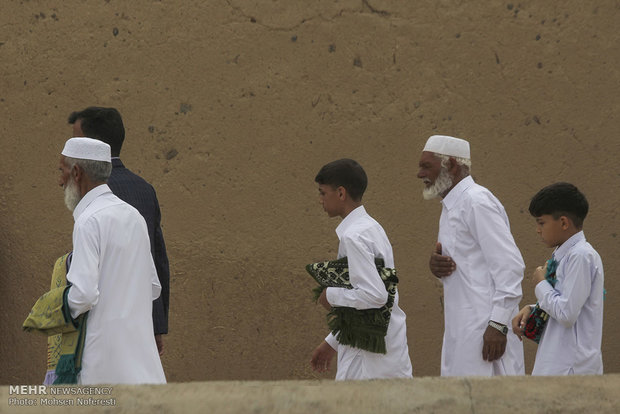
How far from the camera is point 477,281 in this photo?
3.94 meters

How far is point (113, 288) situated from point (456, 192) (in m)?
1.56

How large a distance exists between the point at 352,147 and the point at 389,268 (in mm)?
1617

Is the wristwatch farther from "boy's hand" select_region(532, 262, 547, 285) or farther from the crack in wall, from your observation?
the crack in wall

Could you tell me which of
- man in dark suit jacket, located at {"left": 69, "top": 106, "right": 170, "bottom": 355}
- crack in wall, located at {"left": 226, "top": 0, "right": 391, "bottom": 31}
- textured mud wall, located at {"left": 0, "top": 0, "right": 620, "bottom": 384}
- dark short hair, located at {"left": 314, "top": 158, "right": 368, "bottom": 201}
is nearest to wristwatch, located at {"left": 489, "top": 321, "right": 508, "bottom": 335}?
dark short hair, located at {"left": 314, "top": 158, "right": 368, "bottom": 201}

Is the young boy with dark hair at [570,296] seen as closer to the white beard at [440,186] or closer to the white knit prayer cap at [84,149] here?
the white beard at [440,186]

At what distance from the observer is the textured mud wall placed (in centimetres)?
535

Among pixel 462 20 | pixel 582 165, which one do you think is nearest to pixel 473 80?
pixel 462 20

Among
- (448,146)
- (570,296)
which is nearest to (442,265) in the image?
(448,146)

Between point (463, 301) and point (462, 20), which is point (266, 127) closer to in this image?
point (462, 20)

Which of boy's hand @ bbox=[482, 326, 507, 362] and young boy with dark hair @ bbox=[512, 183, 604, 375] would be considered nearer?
young boy with dark hair @ bbox=[512, 183, 604, 375]

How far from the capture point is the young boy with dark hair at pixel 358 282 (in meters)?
3.75

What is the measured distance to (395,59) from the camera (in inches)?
212

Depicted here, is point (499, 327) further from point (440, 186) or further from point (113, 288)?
point (113, 288)

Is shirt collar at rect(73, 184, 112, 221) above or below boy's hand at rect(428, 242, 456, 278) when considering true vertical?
above
